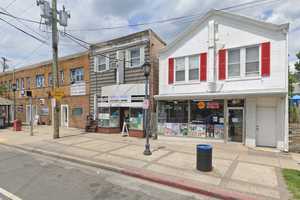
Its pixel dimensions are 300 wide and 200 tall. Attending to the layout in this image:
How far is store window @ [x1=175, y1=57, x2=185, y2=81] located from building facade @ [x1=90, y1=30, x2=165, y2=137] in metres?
1.98

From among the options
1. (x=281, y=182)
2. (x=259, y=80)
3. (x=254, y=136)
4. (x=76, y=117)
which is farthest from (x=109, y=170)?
(x=76, y=117)

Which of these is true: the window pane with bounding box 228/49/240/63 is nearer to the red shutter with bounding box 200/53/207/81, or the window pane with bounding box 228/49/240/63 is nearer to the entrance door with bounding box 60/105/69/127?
the red shutter with bounding box 200/53/207/81

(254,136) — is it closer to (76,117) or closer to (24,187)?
(24,187)

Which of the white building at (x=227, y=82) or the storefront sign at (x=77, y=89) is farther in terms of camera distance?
the storefront sign at (x=77, y=89)

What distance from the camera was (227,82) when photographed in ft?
38.3

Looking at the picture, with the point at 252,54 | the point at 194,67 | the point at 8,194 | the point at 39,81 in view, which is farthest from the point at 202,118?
the point at 39,81

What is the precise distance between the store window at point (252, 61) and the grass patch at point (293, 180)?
5.59 meters

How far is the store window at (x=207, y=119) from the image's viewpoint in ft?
39.3

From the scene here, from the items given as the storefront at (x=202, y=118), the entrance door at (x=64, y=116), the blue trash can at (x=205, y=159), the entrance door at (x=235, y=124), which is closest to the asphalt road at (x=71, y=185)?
the blue trash can at (x=205, y=159)

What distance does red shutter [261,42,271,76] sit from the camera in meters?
10.5

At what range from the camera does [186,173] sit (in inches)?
267

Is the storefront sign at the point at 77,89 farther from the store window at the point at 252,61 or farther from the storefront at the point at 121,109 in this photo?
the store window at the point at 252,61

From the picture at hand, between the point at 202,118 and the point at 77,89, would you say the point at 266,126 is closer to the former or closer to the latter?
the point at 202,118

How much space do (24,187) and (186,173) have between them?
16.0ft
